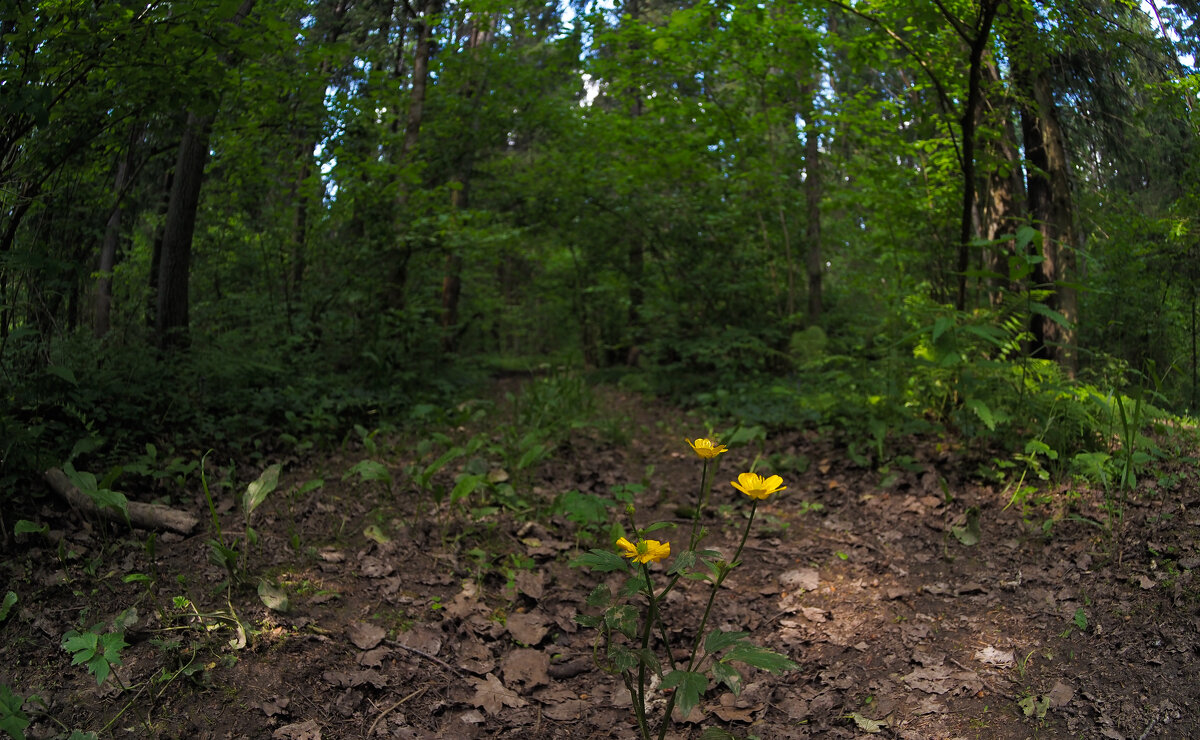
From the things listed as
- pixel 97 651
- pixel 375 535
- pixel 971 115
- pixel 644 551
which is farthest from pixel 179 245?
pixel 971 115

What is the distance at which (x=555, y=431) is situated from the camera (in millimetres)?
5324

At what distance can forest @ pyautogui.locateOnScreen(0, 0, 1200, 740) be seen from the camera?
2045mm

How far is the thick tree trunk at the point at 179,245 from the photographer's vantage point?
490cm

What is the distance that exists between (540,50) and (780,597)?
7958 millimetres

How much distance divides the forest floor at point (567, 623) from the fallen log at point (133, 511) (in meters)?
0.06

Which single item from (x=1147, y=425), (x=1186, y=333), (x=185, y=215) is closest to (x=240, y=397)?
(x=185, y=215)

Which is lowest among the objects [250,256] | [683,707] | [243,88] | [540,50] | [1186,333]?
[683,707]

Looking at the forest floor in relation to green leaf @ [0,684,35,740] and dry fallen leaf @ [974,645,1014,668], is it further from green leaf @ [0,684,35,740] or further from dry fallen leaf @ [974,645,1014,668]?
green leaf @ [0,684,35,740]

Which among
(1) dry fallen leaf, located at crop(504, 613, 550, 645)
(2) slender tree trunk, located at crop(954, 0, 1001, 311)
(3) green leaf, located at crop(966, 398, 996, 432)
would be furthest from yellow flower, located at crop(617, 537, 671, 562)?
(2) slender tree trunk, located at crop(954, 0, 1001, 311)

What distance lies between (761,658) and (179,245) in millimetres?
5357

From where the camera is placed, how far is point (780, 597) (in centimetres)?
294

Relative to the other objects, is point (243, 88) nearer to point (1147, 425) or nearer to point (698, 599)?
point (698, 599)

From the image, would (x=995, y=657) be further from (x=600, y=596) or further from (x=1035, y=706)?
(x=600, y=596)

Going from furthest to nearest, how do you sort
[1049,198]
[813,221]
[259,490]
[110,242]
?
[813,221] < [110,242] < [1049,198] < [259,490]
